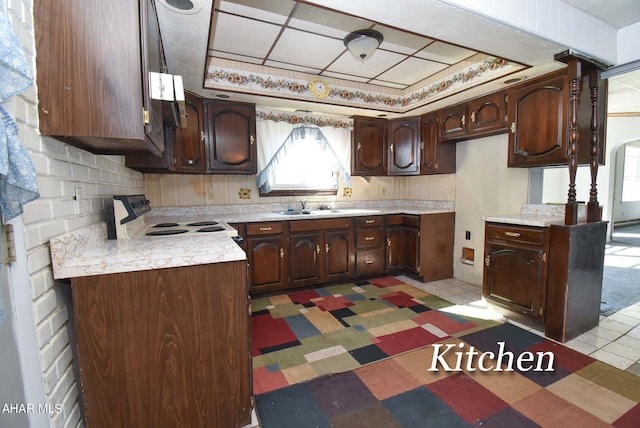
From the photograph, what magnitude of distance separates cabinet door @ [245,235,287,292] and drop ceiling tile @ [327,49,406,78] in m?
1.85

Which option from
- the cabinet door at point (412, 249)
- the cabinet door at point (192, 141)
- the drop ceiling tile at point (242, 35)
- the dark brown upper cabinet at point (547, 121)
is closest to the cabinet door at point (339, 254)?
the cabinet door at point (412, 249)

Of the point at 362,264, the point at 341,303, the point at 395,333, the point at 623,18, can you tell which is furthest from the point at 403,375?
the point at 623,18

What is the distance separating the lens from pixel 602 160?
253 cm

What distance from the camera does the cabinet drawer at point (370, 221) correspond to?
11.6ft

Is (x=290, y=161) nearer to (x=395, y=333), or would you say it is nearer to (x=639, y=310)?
(x=395, y=333)

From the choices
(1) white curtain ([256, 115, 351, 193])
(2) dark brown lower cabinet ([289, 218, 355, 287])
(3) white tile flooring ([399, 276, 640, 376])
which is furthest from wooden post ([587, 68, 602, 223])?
(1) white curtain ([256, 115, 351, 193])

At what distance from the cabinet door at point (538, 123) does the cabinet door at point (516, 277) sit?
0.80 metres

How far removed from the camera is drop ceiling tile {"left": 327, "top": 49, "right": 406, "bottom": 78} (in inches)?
108

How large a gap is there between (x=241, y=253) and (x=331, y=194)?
9.05 ft

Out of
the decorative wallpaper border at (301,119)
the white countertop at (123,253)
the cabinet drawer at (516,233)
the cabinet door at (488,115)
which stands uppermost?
the decorative wallpaper border at (301,119)

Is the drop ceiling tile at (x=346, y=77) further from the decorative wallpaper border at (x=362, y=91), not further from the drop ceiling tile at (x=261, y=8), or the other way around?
the drop ceiling tile at (x=261, y=8)

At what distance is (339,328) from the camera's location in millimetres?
2479

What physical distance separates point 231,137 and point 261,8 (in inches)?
54.0

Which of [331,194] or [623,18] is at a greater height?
[623,18]
